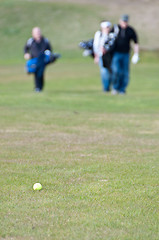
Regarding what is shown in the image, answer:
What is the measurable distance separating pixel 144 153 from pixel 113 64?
8920mm

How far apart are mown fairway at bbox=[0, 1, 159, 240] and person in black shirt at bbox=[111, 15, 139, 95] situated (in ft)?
6.71

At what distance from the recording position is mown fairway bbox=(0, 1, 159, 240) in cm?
524

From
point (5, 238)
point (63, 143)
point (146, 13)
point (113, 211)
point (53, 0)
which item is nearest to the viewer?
point (5, 238)

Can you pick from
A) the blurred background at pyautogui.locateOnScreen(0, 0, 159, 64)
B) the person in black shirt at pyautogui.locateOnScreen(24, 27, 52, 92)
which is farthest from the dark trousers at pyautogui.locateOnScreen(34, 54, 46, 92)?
the blurred background at pyautogui.locateOnScreen(0, 0, 159, 64)

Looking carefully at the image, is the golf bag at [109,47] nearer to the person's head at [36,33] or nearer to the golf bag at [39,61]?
the golf bag at [39,61]

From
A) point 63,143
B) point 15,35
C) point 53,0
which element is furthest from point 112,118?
point 53,0

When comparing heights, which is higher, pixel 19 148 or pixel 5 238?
pixel 5 238

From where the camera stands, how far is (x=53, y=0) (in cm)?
6456

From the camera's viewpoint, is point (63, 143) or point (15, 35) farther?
point (15, 35)

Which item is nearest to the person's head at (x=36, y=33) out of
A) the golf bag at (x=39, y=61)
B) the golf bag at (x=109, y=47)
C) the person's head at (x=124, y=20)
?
the golf bag at (x=39, y=61)

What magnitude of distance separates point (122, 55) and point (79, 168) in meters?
10.1

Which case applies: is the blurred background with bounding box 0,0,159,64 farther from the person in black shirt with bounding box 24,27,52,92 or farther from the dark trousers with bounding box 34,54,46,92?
the person in black shirt with bounding box 24,27,52,92

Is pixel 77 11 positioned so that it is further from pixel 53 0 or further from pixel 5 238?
pixel 5 238

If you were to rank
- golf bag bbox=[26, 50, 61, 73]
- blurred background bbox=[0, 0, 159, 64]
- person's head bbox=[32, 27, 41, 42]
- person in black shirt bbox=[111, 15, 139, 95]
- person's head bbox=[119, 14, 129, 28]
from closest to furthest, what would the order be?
person's head bbox=[119, 14, 129, 28] < person in black shirt bbox=[111, 15, 139, 95] < golf bag bbox=[26, 50, 61, 73] < person's head bbox=[32, 27, 41, 42] < blurred background bbox=[0, 0, 159, 64]
